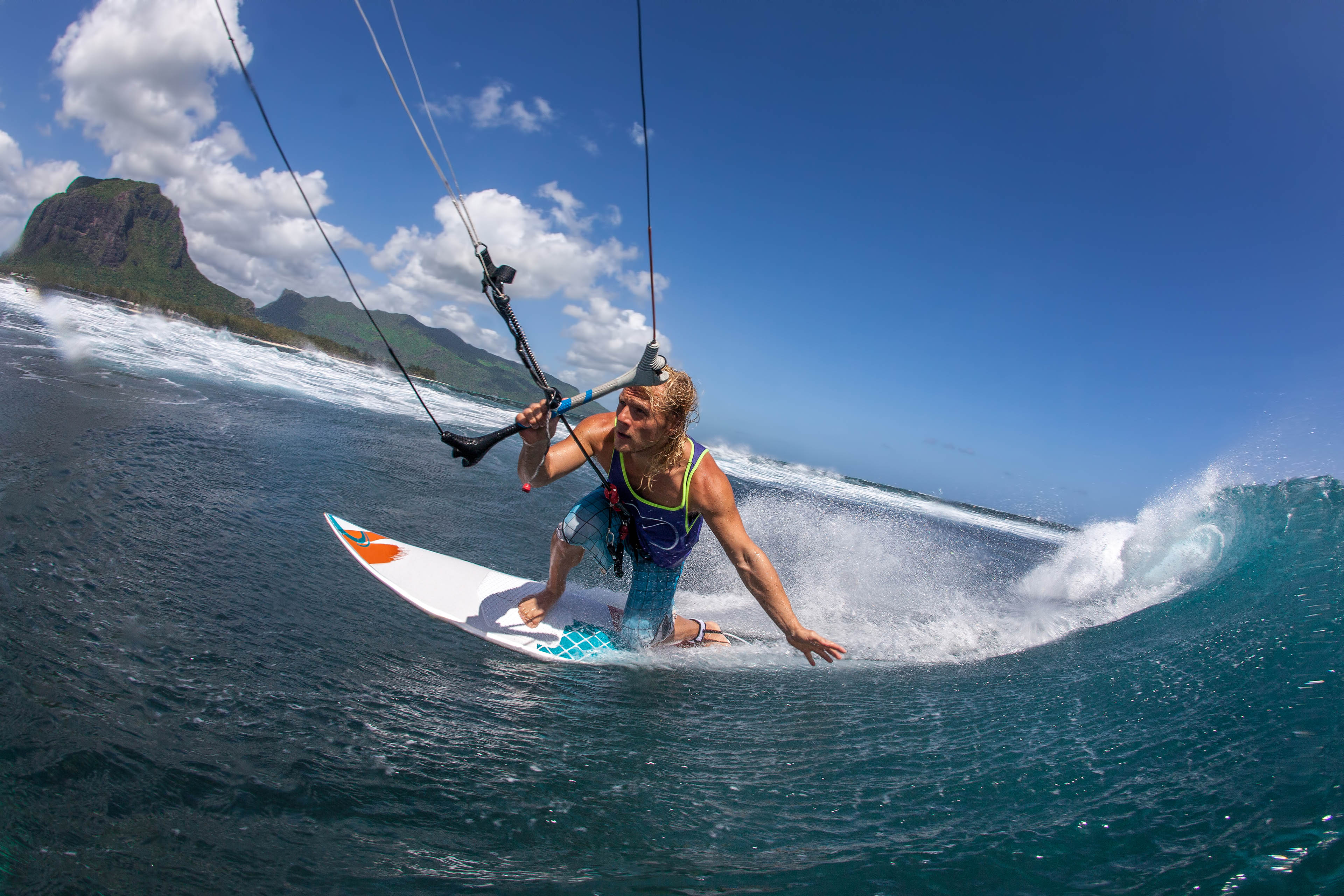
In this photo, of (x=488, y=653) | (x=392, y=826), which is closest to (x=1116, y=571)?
(x=488, y=653)

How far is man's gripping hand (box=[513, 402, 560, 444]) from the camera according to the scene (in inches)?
141

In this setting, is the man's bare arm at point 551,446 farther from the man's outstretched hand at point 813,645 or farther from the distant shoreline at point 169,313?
the distant shoreline at point 169,313

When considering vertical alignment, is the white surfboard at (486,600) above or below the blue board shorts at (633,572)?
below

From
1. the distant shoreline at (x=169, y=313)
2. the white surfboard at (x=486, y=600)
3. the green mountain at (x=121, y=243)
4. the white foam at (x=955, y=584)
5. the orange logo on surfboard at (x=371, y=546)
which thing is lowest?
the white surfboard at (x=486, y=600)

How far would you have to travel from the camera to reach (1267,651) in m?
4.06

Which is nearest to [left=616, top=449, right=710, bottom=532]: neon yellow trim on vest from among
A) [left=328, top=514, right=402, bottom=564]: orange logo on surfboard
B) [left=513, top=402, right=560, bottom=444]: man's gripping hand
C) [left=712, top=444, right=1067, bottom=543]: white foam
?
[left=513, top=402, right=560, bottom=444]: man's gripping hand

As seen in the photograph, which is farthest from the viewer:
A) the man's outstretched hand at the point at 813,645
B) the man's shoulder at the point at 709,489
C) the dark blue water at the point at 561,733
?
the man's shoulder at the point at 709,489

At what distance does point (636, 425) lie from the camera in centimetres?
367

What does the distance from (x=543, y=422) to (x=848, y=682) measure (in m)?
2.91

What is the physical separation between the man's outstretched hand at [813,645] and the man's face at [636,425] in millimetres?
1512

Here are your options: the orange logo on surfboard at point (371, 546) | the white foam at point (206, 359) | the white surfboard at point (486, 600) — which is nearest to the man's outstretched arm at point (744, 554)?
the white surfboard at point (486, 600)

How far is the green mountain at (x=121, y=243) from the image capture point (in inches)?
3932

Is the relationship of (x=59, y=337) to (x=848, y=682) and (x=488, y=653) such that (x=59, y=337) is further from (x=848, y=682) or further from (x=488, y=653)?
(x=848, y=682)

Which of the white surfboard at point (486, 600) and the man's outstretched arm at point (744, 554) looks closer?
the man's outstretched arm at point (744, 554)
